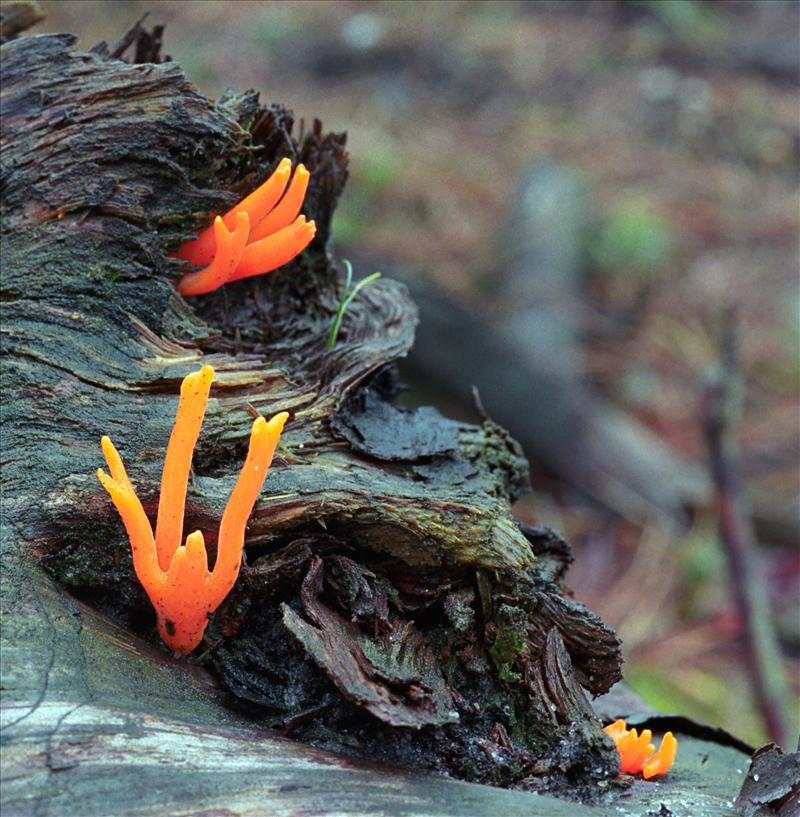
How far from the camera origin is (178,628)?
1.71m

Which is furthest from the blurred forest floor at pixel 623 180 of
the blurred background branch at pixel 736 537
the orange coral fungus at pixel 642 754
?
the orange coral fungus at pixel 642 754

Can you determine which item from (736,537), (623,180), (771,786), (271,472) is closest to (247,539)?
(271,472)

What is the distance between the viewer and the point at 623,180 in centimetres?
829

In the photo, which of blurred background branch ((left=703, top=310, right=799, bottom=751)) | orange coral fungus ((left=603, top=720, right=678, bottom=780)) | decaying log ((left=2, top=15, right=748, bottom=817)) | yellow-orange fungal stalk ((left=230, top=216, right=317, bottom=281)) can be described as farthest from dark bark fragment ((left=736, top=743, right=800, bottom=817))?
blurred background branch ((left=703, top=310, right=799, bottom=751))

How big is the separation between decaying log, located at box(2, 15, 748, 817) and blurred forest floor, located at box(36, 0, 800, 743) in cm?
300

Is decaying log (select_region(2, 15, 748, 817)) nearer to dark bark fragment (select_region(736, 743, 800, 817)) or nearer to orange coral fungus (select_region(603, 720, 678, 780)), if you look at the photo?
orange coral fungus (select_region(603, 720, 678, 780))

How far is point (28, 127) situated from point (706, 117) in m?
7.90

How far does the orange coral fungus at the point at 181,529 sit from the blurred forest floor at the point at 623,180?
338 centimetres

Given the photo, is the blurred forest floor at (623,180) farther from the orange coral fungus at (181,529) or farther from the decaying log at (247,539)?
the orange coral fungus at (181,529)

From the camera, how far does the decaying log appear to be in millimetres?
1516

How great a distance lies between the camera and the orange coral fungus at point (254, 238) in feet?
6.57

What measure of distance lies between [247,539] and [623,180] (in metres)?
7.24

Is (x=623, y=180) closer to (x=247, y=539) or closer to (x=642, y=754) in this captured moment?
(x=642, y=754)

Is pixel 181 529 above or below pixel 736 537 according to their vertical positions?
above
